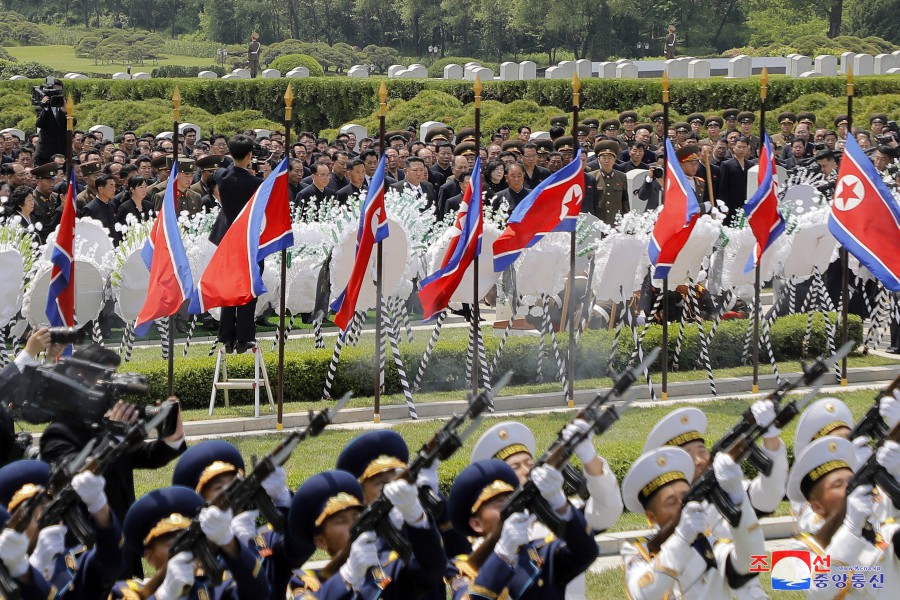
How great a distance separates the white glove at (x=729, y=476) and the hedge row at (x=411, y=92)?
3363 centimetres

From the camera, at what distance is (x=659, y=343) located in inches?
630

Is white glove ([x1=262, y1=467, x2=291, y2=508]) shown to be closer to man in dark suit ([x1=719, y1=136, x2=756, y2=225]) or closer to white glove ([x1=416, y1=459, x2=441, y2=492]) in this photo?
white glove ([x1=416, y1=459, x2=441, y2=492])

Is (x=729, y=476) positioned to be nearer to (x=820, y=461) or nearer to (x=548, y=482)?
(x=548, y=482)

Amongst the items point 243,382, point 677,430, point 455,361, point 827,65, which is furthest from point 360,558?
point 827,65

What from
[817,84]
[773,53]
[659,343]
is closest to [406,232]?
[659,343]

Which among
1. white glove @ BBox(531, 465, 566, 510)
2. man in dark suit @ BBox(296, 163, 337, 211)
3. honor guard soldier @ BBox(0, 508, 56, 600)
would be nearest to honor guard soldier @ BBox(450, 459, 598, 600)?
white glove @ BBox(531, 465, 566, 510)

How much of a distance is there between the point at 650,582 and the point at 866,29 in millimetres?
74963

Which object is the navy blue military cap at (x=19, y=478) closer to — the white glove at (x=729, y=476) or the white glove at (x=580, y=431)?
the white glove at (x=580, y=431)

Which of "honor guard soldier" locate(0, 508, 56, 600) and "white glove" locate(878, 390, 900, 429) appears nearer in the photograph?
"honor guard soldier" locate(0, 508, 56, 600)

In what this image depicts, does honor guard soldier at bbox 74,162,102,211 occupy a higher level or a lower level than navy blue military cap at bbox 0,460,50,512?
lower

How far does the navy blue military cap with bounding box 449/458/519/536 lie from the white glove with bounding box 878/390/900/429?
2043mm

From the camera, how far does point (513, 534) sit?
20.9ft

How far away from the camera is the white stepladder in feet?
44.9

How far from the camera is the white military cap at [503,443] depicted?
7.33 m
